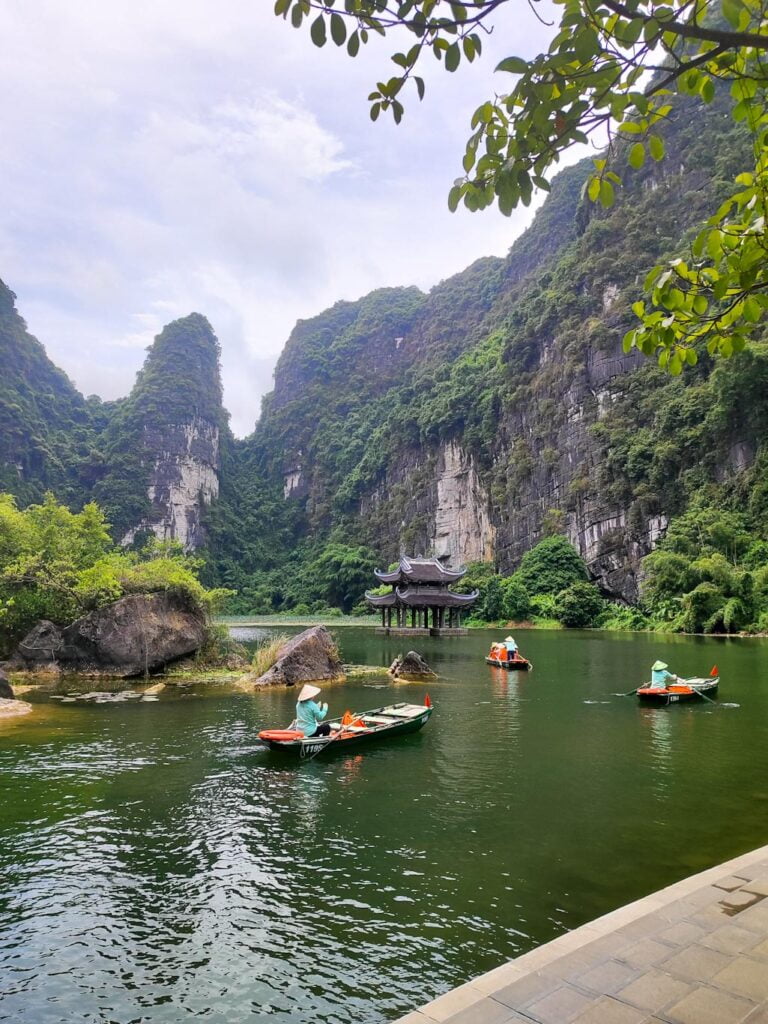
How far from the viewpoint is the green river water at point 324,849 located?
481cm

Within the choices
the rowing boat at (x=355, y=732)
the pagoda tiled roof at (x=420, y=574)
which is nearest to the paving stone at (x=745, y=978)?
the rowing boat at (x=355, y=732)

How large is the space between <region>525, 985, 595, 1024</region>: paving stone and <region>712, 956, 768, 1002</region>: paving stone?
71cm

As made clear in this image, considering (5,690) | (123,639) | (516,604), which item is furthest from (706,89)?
(516,604)

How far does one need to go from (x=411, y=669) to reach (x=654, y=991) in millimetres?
18692

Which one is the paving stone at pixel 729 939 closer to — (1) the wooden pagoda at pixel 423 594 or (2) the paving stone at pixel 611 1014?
(2) the paving stone at pixel 611 1014

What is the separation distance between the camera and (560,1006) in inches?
123

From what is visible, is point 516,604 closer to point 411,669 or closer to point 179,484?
point 411,669

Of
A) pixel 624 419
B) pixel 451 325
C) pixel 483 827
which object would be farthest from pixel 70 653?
pixel 451 325

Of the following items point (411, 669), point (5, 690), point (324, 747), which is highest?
point (411, 669)

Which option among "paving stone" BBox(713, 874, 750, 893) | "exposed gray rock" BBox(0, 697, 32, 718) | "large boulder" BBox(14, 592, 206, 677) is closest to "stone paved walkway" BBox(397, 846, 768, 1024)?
"paving stone" BBox(713, 874, 750, 893)

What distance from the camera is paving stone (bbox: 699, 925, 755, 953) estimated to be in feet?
12.0

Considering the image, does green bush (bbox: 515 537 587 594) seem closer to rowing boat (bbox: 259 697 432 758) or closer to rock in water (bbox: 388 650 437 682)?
rock in water (bbox: 388 650 437 682)

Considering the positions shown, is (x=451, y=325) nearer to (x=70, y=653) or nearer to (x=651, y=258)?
(x=651, y=258)

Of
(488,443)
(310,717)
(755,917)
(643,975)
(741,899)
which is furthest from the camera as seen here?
(488,443)
